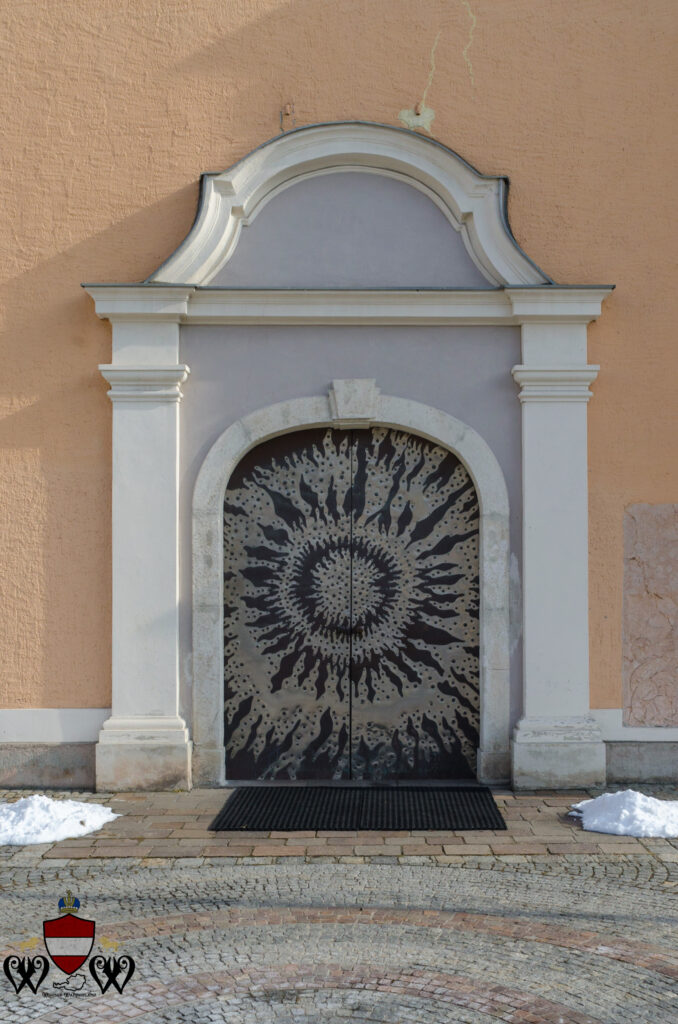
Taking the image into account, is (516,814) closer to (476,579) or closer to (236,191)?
(476,579)

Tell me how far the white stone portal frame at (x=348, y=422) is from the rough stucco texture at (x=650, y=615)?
824mm

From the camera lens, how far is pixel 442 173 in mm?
6848

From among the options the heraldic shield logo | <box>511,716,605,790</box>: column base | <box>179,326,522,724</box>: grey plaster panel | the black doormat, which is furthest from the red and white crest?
<box>179,326,522,724</box>: grey plaster panel

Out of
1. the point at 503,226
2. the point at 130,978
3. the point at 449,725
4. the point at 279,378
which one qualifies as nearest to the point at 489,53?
the point at 503,226

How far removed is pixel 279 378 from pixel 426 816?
2961mm

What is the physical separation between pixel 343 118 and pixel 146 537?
3111 mm

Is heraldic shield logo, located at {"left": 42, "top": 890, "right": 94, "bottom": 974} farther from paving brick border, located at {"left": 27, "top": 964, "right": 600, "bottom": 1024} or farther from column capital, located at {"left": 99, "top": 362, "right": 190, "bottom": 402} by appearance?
column capital, located at {"left": 99, "top": 362, "right": 190, "bottom": 402}

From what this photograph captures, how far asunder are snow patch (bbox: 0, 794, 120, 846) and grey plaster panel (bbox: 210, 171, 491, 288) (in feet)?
11.4

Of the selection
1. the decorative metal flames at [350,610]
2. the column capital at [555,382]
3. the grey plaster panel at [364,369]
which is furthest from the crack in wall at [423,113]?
the decorative metal flames at [350,610]

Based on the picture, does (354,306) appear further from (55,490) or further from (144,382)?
(55,490)

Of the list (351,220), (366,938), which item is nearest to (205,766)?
(366,938)

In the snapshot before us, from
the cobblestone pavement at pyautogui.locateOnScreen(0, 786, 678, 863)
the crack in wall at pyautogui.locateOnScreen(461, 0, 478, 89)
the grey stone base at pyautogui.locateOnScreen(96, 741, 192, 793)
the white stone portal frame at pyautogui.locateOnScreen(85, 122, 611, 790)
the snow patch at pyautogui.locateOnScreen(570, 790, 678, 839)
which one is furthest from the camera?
the crack in wall at pyautogui.locateOnScreen(461, 0, 478, 89)

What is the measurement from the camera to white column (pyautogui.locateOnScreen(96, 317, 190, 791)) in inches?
264

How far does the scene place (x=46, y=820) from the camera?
5.88 meters
